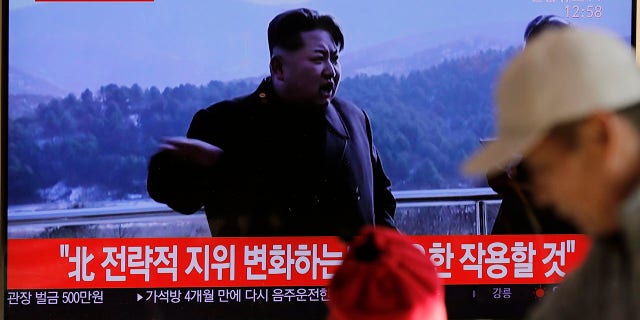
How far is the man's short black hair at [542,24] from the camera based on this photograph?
296 cm

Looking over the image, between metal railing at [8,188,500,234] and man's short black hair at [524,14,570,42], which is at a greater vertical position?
man's short black hair at [524,14,570,42]

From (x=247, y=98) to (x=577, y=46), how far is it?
1957 millimetres

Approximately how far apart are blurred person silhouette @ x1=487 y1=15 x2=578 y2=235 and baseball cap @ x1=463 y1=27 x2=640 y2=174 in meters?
1.97

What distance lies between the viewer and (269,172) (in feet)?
9.35

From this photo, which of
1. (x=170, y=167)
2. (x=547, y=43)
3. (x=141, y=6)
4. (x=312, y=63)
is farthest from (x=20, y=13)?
(x=547, y=43)

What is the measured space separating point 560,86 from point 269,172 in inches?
76.2

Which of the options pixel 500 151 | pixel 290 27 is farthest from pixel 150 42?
pixel 500 151

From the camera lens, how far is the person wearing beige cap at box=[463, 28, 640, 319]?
96 centimetres

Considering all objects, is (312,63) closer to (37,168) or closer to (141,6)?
(141,6)

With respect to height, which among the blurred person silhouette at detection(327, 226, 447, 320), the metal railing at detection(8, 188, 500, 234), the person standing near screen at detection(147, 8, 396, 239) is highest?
the person standing near screen at detection(147, 8, 396, 239)
